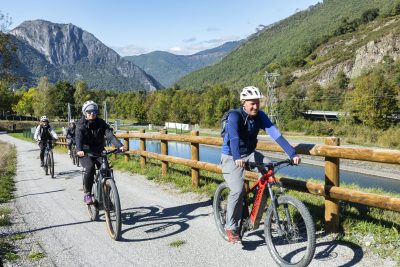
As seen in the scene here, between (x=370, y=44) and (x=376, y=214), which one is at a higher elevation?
Result: (x=370, y=44)

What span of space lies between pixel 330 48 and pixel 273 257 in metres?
179

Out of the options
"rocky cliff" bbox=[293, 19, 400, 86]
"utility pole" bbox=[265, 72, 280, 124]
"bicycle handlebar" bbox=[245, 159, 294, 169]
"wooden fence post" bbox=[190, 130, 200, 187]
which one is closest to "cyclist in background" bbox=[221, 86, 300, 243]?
"bicycle handlebar" bbox=[245, 159, 294, 169]

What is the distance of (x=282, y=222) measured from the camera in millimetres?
4949

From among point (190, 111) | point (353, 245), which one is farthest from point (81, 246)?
point (190, 111)

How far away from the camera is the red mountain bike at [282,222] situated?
4.62m

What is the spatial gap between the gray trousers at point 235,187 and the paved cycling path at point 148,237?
0.41m

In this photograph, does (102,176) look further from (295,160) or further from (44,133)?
(44,133)

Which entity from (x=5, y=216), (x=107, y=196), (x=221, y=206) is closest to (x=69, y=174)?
(x=5, y=216)

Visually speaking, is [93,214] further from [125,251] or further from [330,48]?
[330,48]

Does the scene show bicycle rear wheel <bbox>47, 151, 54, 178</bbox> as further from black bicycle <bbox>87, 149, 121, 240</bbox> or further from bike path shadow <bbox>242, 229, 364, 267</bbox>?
bike path shadow <bbox>242, 229, 364, 267</bbox>

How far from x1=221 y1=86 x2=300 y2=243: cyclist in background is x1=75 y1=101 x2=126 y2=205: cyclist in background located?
Answer: 7.38ft

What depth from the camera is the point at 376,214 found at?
Result: 6.30 metres

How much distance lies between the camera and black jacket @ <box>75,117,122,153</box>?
692cm

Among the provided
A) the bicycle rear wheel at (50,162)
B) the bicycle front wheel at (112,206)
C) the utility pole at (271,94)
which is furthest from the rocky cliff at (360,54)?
the bicycle front wheel at (112,206)
